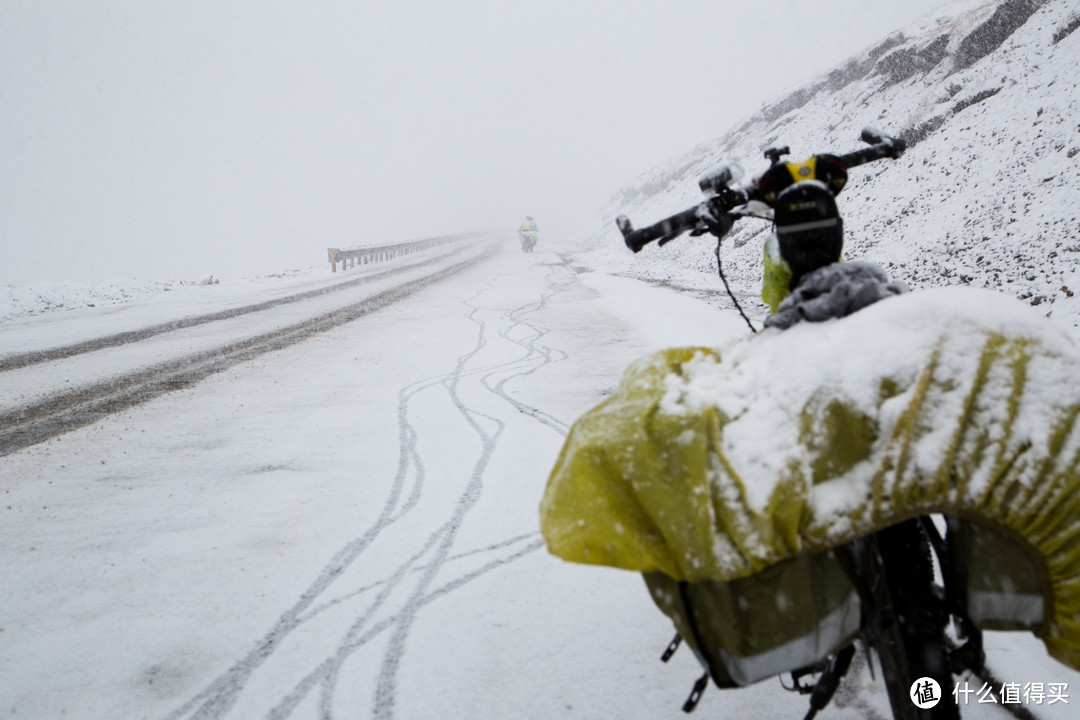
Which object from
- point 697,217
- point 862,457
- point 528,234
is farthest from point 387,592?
point 528,234

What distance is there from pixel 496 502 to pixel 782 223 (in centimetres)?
235

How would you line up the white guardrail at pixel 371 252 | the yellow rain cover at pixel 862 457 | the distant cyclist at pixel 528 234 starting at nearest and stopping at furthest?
the yellow rain cover at pixel 862 457, the white guardrail at pixel 371 252, the distant cyclist at pixel 528 234

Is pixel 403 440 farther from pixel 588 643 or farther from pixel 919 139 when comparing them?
pixel 919 139

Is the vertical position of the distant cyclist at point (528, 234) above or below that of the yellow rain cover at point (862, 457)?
above

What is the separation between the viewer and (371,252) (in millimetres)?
27734

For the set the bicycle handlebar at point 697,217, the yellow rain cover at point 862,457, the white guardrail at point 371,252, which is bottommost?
the yellow rain cover at point 862,457

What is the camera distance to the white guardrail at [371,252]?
23.4m

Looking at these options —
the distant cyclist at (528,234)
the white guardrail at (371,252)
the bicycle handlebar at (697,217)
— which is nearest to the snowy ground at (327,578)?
the bicycle handlebar at (697,217)

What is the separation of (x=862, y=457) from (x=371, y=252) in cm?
2829

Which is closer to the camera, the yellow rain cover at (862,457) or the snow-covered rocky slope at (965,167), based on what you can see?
the yellow rain cover at (862,457)

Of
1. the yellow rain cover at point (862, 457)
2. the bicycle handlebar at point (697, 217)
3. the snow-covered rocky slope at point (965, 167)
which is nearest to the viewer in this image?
the yellow rain cover at point (862, 457)

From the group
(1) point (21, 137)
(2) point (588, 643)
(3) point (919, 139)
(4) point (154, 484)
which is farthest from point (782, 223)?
(1) point (21, 137)

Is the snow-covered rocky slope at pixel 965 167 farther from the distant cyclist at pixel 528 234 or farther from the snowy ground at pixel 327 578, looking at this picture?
the distant cyclist at pixel 528 234

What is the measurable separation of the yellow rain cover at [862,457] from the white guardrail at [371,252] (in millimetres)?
23096
